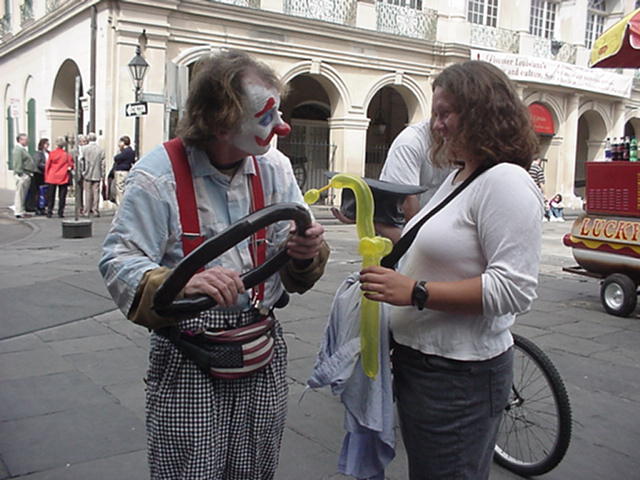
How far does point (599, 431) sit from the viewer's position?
12.1 feet

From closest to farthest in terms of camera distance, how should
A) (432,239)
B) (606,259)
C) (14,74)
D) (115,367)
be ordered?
1. (432,239)
2. (115,367)
3. (606,259)
4. (14,74)

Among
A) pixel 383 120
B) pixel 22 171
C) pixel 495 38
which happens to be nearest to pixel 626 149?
pixel 22 171

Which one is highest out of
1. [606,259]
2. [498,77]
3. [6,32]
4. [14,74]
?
[6,32]

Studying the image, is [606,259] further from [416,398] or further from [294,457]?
[416,398]

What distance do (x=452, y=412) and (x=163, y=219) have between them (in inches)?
38.2

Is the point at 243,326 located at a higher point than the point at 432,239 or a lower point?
lower

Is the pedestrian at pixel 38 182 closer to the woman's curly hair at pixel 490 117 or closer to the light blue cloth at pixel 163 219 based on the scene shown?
the light blue cloth at pixel 163 219

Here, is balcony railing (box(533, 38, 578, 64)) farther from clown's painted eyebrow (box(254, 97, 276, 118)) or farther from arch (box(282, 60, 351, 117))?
clown's painted eyebrow (box(254, 97, 276, 118))

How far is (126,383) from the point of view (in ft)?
13.8

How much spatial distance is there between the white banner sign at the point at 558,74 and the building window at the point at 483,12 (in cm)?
134

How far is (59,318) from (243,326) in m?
4.55

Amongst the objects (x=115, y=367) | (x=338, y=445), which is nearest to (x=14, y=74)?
(x=115, y=367)

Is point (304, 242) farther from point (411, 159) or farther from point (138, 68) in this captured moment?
point (138, 68)

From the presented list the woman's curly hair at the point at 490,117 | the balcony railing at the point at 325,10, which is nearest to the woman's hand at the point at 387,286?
the woman's curly hair at the point at 490,117
